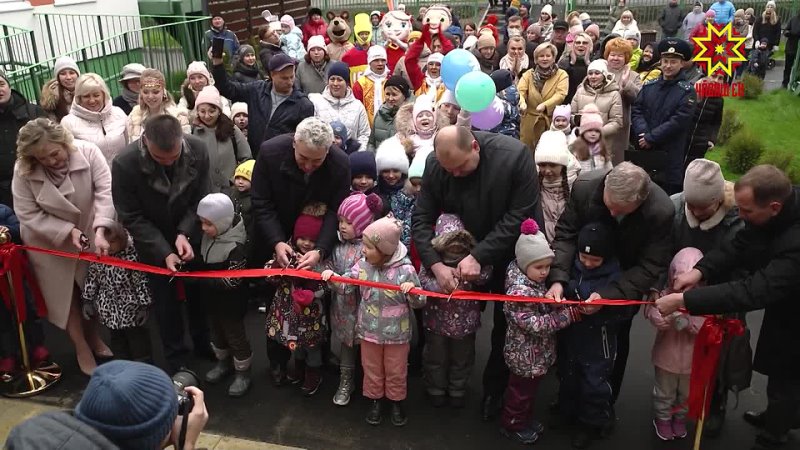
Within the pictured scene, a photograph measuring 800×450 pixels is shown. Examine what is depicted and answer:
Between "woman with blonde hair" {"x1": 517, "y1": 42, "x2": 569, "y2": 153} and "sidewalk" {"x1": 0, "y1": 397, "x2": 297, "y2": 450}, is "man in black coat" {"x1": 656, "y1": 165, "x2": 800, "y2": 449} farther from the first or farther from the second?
"woman with blonde hair" {"x1": 517, "y1": 42, "x2": 569, "y2": 153}

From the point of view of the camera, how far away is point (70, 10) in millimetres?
13328

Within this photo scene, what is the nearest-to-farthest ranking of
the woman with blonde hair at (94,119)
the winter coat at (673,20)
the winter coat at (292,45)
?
the woman with blonde hair at (94,119), the winter coat at (292,45), the winter coat at (673,20)

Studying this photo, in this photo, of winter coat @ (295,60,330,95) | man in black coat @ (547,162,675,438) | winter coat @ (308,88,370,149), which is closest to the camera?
man in black coat @ (547,162,675,438)

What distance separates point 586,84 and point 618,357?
11.2 ft

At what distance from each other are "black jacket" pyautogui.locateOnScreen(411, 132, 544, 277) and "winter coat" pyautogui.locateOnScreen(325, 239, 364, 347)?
42 centimetres

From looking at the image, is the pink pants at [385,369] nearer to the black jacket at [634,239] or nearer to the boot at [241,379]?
the boot at [241,379]

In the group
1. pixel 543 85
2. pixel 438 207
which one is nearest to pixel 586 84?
pixel 543 85

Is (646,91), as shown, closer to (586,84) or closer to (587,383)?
(586,84)

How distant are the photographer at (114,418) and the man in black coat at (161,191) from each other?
2245 mm

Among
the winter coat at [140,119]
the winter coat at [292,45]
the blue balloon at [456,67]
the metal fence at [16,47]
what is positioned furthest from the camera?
the winter coat at [292,45]

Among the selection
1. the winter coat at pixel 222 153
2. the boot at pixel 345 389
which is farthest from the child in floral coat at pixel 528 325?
the winter coat at pixel 222 153

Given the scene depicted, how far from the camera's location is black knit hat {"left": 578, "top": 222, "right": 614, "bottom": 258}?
369 centimetres

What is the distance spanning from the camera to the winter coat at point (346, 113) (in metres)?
6.17

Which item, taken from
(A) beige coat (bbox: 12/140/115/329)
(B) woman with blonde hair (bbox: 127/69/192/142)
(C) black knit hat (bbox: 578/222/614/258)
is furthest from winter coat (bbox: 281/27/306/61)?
(C) black knit hat (bbox: 578/222/614/258)
